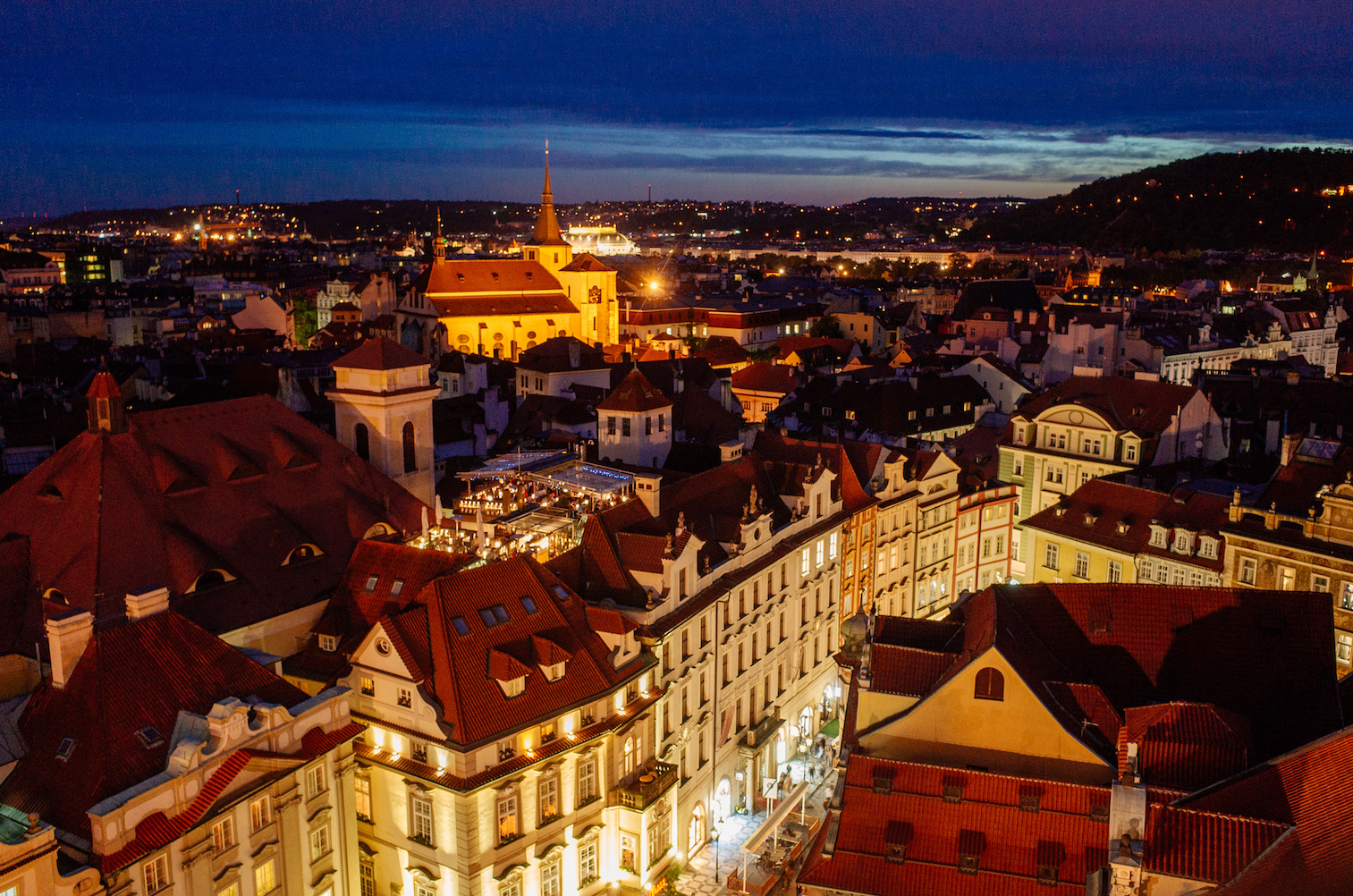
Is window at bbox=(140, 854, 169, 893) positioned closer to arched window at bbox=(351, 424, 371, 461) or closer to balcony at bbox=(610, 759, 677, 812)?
balcony at bbox=(610, 759, 677, 812)

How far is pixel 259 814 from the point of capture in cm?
2934

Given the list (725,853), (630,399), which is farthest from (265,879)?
(630,399)

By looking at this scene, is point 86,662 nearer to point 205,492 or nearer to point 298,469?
point 205,492

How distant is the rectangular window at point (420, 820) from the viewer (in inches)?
1299

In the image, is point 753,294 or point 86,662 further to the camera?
point 753,294

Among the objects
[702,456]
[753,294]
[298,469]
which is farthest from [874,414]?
[753,294]

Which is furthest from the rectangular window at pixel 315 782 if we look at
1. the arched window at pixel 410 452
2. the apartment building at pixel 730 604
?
the arched window at pixel 410 452

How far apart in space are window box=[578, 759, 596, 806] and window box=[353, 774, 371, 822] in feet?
21.8

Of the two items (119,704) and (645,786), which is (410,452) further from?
(119,704)

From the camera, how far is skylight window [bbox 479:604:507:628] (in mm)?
34750

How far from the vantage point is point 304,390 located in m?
88.4

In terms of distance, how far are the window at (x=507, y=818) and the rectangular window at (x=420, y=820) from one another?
2.08 metres

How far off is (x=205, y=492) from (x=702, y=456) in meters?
25.8

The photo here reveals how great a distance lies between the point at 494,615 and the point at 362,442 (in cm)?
1621
